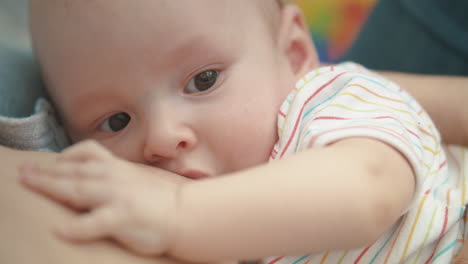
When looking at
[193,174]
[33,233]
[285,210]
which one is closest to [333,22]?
[193,174]

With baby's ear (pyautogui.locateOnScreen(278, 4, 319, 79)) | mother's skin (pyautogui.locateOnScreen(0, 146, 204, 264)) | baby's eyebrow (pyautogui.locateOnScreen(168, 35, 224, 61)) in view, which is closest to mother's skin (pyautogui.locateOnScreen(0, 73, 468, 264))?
mother's skin (pyautogui.locateOnScreen(0, 146, 204, 264))

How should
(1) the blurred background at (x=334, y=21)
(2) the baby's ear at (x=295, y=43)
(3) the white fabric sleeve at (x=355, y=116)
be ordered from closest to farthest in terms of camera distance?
1. (3) the white fabric sleeve at (x=355, y=116)
2. (2) the baby's ear at (x=295, y=43)
3. (1) the blurred background at (x=334, y=21)

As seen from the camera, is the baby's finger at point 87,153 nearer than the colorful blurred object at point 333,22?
Yes

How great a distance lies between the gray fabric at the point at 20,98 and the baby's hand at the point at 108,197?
0.82 ft

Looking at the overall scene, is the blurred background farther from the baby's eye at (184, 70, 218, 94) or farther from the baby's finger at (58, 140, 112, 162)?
the baby's finger at (58, 140, 112, 162)

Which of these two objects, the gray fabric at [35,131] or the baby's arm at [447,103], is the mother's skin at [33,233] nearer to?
the gray fabric at [35,131]

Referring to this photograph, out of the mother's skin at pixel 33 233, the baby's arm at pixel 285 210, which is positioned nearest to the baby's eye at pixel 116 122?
the mother's skin at pixel 33 233

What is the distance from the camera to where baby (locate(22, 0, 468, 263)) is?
557 millimetres

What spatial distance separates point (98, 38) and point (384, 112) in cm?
52

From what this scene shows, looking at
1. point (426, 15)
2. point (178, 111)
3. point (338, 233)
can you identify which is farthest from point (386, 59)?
point (338, 233)

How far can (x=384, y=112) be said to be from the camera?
74cm

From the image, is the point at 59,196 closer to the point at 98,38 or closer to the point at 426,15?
the point at 98,38

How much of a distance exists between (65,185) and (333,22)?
6.50ft

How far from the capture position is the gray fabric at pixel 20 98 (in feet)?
2.68
